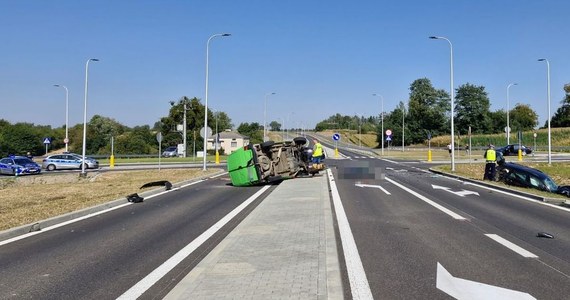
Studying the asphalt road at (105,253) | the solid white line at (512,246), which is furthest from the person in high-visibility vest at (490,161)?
the asphalt road at (105,253)

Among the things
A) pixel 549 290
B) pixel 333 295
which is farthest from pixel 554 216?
pixel 333 295

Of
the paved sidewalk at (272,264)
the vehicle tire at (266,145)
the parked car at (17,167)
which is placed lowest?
the paved sidewalk at (272,264)

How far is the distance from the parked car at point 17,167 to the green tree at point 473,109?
9733cm

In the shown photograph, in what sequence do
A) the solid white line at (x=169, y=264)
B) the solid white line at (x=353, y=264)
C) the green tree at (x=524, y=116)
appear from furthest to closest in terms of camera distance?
the green tree at (x=524, y=116), the solid white line at (x=169, y=264), the solid white line at (x=353, y=264)

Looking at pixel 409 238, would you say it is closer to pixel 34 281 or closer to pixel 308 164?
pixel 34 281

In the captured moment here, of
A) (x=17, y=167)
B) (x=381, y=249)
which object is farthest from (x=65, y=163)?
(x=381, y=249)

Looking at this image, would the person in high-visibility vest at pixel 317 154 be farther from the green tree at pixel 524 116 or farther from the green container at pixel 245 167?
the green tree at pixel 524 116

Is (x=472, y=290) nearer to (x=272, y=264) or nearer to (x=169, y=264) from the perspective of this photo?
(x=272, y=264)

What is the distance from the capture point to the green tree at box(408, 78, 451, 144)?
373 ft

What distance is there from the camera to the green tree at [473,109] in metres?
113

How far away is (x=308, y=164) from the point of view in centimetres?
2488

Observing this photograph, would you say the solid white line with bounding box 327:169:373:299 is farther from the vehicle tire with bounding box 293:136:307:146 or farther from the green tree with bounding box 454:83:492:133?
the green tree with bounding box 454:83:492:133

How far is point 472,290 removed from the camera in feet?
19.0

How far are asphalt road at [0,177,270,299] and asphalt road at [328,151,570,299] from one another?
9.48 feet
